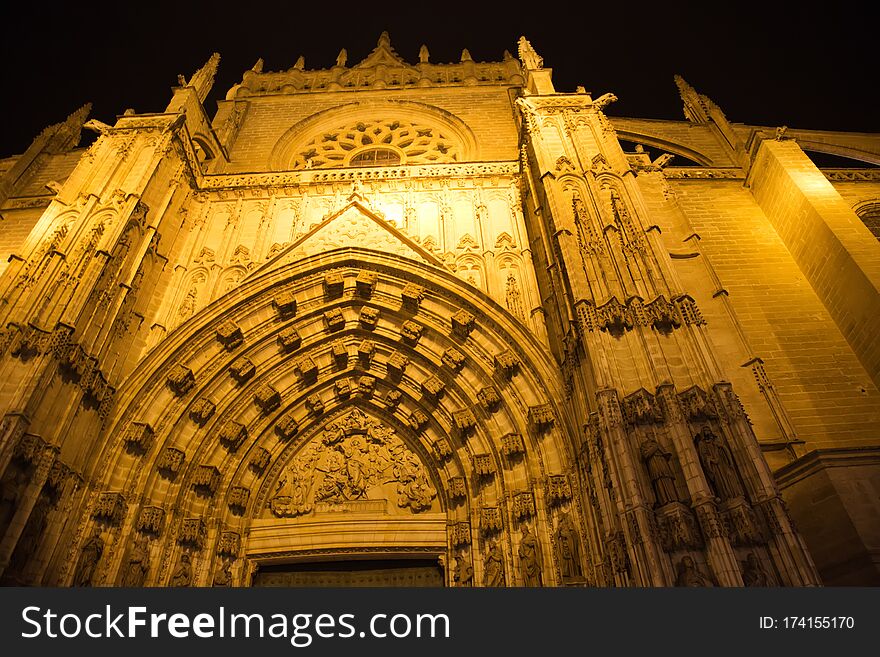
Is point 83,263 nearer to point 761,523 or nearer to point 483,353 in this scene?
point 483,353

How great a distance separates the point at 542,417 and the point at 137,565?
5.54 m

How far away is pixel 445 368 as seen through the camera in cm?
959

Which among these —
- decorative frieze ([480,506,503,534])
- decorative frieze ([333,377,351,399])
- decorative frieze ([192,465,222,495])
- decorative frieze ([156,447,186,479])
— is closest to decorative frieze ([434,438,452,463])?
decorative frieze ([480,506,503,534])

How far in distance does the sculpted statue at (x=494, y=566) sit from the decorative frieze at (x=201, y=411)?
4.68m

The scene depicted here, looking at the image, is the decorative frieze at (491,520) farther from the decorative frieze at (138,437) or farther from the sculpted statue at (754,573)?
the decorative frieze at (138,437)

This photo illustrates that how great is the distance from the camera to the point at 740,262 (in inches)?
438

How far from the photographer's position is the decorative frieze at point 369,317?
10.4 meters

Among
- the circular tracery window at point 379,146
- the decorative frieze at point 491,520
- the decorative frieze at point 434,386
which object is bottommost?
the decorative frieze at point 491,520

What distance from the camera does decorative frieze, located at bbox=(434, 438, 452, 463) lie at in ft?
30.5

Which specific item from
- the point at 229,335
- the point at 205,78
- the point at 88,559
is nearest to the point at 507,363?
the point at 229,335

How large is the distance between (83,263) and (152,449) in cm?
282

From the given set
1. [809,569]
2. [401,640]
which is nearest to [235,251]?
[401,640]

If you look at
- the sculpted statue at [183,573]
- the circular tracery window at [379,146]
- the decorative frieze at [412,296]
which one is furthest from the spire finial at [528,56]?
the sculpted statue at [183,573]

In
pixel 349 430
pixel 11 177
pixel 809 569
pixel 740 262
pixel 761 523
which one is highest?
pixel 11 177
